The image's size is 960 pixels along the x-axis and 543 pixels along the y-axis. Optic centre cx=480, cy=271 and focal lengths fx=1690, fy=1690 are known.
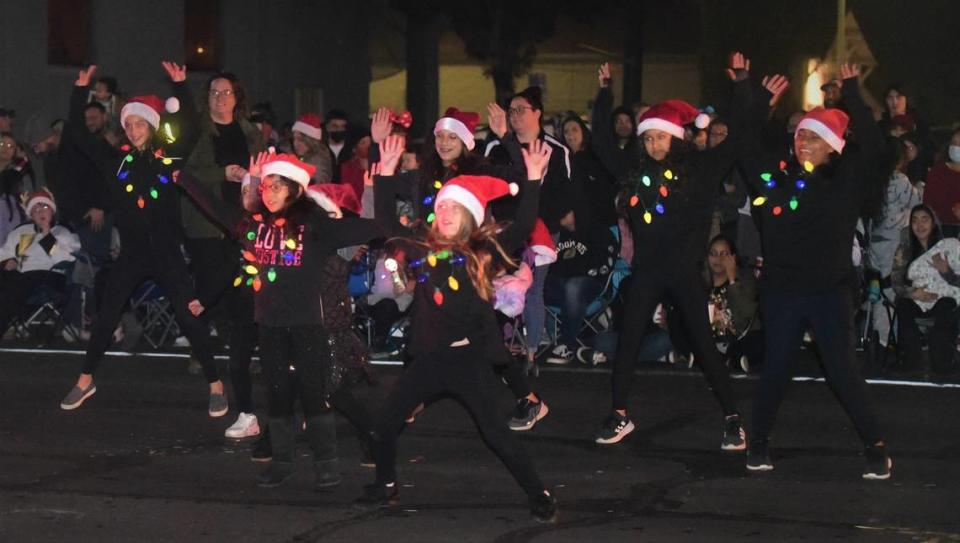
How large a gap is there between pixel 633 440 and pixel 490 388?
2.50 meters

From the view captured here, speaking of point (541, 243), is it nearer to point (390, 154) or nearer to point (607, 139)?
point (607, 139)

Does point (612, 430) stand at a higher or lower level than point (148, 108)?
lower

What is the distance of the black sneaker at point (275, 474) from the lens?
8859 mm

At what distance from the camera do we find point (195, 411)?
11.4 metres

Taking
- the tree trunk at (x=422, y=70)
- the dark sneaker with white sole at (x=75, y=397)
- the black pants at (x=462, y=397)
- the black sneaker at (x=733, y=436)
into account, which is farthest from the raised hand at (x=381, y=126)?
the tree trunk at (x=422, y=70)

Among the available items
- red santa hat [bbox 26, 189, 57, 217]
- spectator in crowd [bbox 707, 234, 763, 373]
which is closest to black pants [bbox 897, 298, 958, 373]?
spectator in crowd [bbox 707, 234, 763, 373]

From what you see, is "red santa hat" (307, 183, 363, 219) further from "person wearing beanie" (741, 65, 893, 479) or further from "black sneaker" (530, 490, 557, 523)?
"person wearing beanie" (741, 65, 893, 479)

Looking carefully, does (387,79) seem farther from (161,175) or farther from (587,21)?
(161,175)

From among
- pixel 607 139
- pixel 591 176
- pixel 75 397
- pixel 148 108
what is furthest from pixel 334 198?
pixel 591 176

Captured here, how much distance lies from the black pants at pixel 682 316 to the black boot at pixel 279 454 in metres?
2.16

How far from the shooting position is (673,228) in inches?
384

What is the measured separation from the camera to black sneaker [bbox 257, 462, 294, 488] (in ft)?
29.1

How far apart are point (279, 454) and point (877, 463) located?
3.21 m

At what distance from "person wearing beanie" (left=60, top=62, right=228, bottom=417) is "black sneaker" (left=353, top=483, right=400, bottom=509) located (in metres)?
2.84
